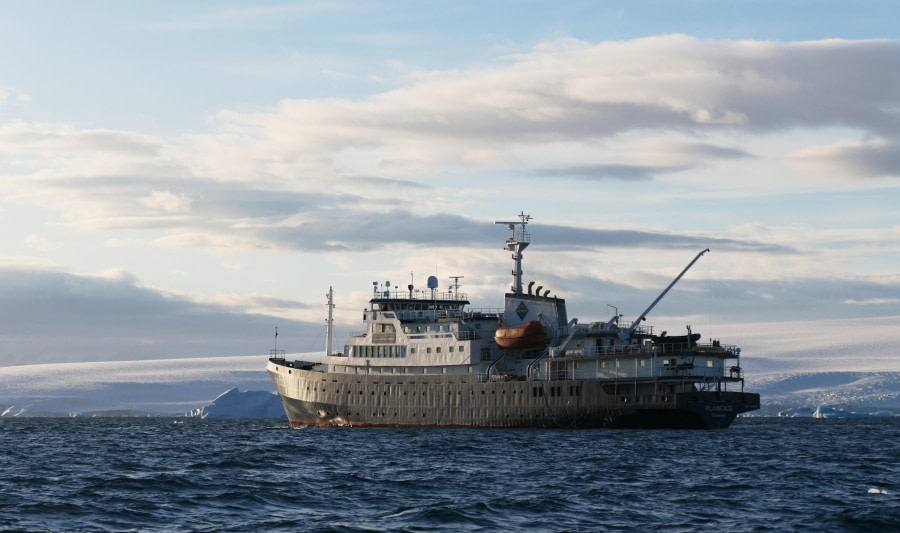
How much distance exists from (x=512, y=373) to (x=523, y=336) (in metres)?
4.19

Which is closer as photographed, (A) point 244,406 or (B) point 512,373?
(B) point 512,373

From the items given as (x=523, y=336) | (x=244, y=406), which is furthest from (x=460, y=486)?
(x=244, y=406)

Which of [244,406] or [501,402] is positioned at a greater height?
[501,402]

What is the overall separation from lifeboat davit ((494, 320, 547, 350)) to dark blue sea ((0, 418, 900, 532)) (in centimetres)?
1500

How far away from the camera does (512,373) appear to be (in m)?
83.8

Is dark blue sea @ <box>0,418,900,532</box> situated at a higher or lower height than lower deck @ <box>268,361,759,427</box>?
lower

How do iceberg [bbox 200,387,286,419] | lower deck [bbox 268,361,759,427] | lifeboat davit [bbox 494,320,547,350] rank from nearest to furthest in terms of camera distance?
lower deck [bbox 268,361,759,427] < lifeboat davit [bbox 494,320,547,350] < iceberg [bbox 200,387,286,419]

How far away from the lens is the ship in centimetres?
7669

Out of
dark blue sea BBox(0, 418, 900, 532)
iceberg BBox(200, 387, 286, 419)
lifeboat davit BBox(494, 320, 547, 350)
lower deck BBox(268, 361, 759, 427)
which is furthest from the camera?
iceberg BBox(200, 387, 286, 419)

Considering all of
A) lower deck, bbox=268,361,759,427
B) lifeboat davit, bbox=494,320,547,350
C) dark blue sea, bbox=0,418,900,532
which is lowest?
dark blue sea, bbox=0,418,900,532

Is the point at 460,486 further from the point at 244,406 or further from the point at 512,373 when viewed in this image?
the point at 244,406

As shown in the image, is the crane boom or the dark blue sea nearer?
the dark blue sea

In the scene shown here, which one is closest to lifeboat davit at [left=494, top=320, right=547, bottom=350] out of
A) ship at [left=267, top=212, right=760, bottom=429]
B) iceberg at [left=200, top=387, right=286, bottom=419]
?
ship at [left=267, top=212, right=760, bottom=429]

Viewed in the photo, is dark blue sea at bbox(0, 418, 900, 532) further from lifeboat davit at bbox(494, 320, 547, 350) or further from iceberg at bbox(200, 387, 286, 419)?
iceberg at bbox(200, 387, 286, 419)
